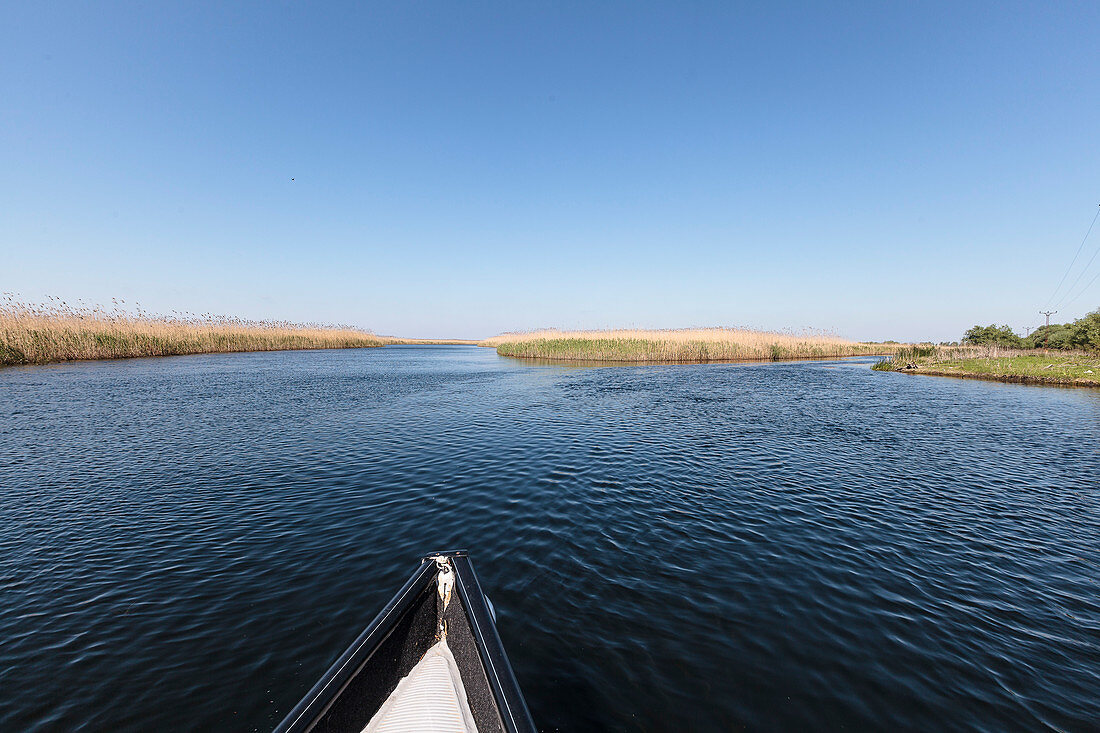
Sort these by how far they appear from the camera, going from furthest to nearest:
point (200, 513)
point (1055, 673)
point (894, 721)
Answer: point (200, 513), point (1055, 673), point (894, 721)

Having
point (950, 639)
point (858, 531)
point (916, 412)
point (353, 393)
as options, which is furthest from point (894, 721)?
point (353, 393)

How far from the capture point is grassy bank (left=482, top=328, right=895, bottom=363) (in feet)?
158

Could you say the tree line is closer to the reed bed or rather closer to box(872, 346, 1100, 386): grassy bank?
box(872, 346, 1100, 386): grassy bank

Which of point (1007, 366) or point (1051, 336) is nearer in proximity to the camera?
point (1007, 366)

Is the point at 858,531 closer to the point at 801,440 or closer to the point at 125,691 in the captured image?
the point at 801,440

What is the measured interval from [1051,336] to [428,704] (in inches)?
3174

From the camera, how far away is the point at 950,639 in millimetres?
5047

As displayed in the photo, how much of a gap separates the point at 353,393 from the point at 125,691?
21.4 meters

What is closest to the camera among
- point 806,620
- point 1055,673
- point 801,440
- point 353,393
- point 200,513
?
point 1055,673

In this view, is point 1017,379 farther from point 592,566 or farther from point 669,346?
point 592,566

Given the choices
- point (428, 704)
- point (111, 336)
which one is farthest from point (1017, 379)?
point (111, 336)

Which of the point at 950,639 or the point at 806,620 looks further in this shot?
the point at 806,620

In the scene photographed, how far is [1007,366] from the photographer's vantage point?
3216cm

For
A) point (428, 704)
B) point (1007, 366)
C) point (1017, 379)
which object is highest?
point (1007, 366)
